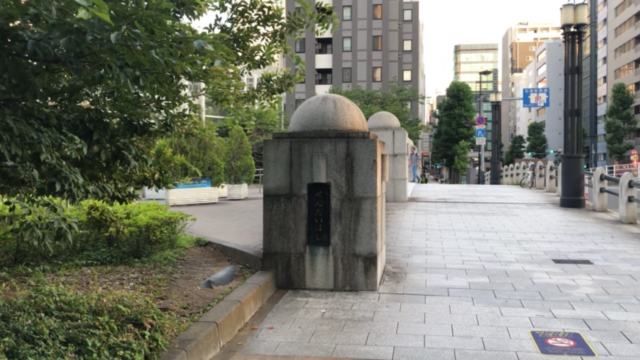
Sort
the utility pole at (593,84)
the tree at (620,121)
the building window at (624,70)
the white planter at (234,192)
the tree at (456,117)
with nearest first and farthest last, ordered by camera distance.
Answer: the white planter at (234,192)
the tree at (456,117)
the tree at (620,121)
the building window at (624,70)
the utility pole at (593,84)

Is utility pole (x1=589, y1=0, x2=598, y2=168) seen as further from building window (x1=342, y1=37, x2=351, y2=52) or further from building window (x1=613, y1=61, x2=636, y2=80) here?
building window (x1=342, y1=37, x2=351, y2=52)

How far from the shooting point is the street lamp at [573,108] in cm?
1510

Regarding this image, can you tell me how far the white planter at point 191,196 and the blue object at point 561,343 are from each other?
13300mm

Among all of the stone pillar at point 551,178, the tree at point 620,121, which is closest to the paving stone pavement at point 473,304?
the stone pillar at point 551,178

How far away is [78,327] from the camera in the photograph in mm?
3689

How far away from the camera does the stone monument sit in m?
17.1

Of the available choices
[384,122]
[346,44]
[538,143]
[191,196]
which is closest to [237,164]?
[191,196]

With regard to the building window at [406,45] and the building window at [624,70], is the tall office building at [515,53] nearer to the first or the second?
the building window at [624,70]

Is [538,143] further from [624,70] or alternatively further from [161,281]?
[161,281]

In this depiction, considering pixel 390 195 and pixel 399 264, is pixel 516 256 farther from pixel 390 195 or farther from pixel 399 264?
pixel 390 195

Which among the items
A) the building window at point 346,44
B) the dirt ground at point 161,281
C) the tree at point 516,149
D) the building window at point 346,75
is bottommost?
the dirt ground at point 161,281

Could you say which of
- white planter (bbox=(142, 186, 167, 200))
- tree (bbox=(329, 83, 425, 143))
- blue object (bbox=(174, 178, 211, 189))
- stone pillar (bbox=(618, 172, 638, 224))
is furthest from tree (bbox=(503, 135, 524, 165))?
stone pillar (bbox=(618, 172, 638, 224))

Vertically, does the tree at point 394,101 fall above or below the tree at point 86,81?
above

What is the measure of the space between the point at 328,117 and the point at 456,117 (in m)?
52.3
